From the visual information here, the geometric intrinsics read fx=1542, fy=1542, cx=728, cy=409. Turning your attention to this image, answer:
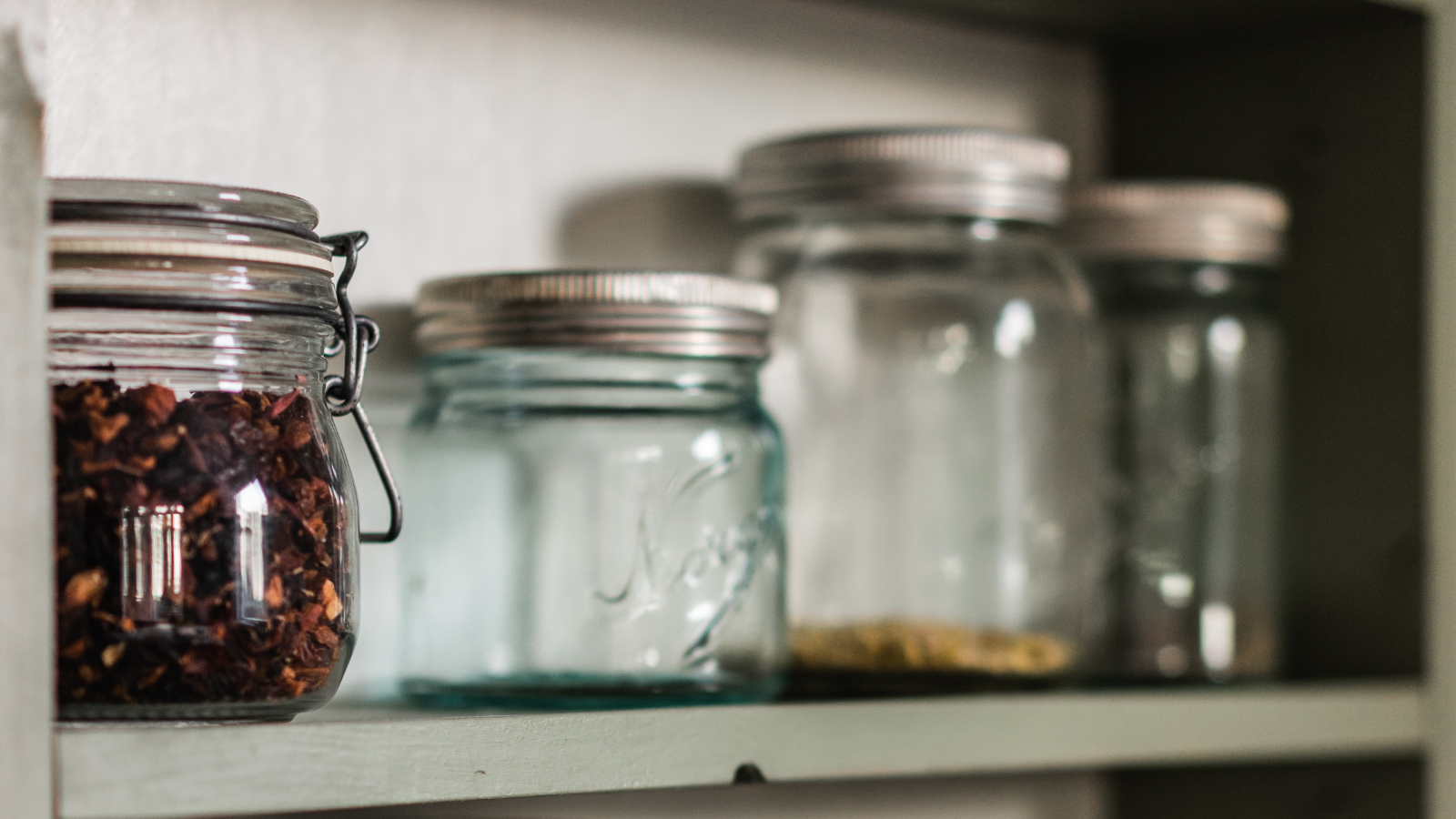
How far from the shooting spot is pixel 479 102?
0.85 meters

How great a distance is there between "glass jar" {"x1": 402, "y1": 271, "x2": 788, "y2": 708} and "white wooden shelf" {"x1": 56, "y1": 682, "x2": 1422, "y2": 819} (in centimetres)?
5

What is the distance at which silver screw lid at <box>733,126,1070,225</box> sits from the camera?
0.84m

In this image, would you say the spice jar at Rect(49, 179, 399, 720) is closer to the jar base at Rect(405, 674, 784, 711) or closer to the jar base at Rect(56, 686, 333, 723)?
the jar base at Rect(56, 686, 333, 723)

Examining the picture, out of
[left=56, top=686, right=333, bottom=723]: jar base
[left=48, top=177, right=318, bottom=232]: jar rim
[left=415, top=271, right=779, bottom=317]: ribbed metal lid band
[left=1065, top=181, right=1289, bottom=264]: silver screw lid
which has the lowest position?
[left=56, top=686, right=333, bottom=723]: jar base

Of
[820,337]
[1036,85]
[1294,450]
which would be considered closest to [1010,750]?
[820,337]

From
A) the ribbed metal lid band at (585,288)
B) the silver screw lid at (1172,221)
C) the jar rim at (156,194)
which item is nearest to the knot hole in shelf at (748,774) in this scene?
the ribbed metal lid band at (585,288)

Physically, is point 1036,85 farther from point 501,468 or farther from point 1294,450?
point 501,468

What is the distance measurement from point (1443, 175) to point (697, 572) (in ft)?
1.74

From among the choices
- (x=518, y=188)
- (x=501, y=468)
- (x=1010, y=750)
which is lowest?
(x=1010, y=750)

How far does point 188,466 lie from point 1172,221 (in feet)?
2.14

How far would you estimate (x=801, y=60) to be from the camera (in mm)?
984

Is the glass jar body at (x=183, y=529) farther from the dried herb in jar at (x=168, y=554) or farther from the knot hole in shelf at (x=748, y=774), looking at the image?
the knot hole in shelf at (x=748, y=774)

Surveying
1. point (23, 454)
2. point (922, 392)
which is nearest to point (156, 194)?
point (23, 454)

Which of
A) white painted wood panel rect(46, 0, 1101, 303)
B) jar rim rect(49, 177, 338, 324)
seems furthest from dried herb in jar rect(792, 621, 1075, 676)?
jar rim rect(49, 177, 338, 324)
